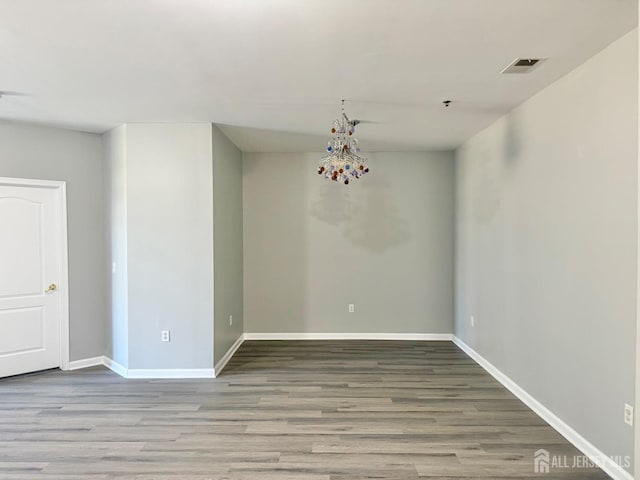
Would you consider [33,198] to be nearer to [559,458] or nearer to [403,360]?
[403,360]

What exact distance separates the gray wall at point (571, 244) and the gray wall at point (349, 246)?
1.20 m

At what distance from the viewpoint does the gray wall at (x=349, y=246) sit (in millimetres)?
5203

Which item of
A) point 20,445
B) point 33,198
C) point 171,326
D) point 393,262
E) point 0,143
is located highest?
point 0,143

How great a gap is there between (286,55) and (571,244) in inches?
92.4

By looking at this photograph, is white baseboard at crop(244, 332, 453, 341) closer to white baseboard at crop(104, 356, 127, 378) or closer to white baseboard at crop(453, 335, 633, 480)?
white baseboard at crop(453, 335, 633, 480)

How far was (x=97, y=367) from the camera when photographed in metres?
4.17

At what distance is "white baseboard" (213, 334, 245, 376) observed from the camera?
3.99m

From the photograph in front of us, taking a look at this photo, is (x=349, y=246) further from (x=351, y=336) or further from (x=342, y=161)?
(x=342, y=161)

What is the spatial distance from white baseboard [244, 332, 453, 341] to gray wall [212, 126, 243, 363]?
37 centimetres

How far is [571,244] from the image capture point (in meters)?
2.61

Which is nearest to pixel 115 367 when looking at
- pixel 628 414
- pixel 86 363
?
pixel 86 363

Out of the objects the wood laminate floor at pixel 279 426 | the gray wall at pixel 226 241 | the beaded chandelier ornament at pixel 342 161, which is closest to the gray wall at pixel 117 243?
the wood laminate floor at pixel 279 426

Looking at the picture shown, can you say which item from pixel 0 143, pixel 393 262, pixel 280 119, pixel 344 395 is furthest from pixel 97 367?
pixel 393 262

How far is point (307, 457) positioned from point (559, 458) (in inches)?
65.6
